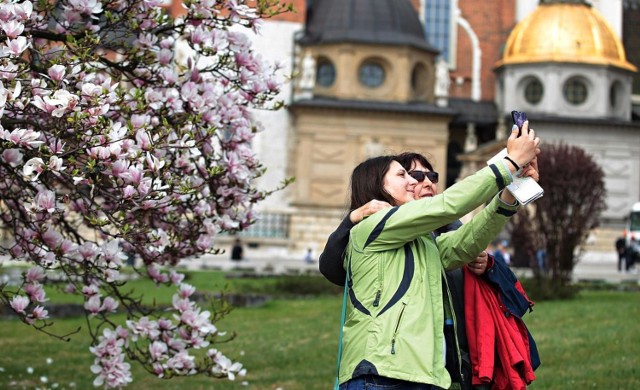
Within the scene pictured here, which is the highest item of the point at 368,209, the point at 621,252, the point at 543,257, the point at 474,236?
the point at 368,209

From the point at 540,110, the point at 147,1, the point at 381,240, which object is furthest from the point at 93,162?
the point at 540,110

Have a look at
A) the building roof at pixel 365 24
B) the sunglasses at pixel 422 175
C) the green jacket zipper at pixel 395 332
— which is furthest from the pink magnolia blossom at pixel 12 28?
the building roof at pixel 365 24

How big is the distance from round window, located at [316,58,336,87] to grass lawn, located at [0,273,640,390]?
27.3m

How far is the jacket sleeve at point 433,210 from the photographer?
531 cm

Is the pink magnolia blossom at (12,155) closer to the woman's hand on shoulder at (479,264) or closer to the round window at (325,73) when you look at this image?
the woman's hand on shoulder at (479,264)

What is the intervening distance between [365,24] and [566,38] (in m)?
8.70

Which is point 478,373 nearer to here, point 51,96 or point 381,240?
point 381,240

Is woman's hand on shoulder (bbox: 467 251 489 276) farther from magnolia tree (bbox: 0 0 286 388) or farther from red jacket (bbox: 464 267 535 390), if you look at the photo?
magnolia tree (bbox: 0 0 286 388)

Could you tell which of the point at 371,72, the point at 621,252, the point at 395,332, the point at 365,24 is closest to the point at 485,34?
the point at 365,24

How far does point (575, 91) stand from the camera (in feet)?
160

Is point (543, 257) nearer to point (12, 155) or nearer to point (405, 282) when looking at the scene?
point (12, 155)

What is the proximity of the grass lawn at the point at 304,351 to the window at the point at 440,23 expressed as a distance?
111 feet

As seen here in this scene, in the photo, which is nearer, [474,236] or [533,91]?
[474,236]

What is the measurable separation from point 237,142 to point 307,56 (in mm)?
37524
